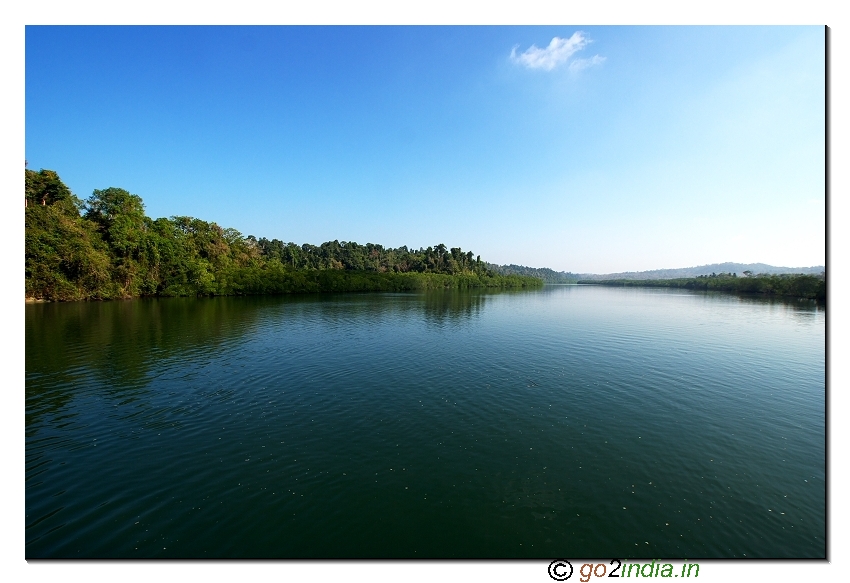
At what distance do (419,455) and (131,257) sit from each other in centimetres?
8216

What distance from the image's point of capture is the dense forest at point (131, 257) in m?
55.1

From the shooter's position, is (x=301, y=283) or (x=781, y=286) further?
(x=781, y=286)

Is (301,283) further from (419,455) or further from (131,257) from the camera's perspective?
(419,455)

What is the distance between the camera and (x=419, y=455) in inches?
463

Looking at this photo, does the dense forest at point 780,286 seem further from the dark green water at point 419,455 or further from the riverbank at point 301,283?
the riverbank at point 301,283

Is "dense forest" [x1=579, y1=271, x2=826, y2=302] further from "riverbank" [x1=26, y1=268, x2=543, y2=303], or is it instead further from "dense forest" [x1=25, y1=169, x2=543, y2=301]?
"dense forest" [x1=25, y1=169, x2=543, y2=301]

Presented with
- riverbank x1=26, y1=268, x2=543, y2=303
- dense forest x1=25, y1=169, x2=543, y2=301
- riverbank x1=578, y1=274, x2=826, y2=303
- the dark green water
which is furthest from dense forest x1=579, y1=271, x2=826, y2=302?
dense forest x1=25, y1=169, x2=543, y2=301

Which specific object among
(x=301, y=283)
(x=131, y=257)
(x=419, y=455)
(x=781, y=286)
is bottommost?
(x=419, y=455)

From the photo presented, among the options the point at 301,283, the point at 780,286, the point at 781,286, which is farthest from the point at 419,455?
the point at 780,286

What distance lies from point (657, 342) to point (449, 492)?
29767 mm

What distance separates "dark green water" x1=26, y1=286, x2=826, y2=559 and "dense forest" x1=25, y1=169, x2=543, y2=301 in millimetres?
43385

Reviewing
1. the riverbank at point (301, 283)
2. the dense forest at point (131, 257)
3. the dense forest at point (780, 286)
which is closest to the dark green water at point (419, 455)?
the dense forest at point (131, 257)

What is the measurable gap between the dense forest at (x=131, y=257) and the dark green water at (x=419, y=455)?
1708 inches
